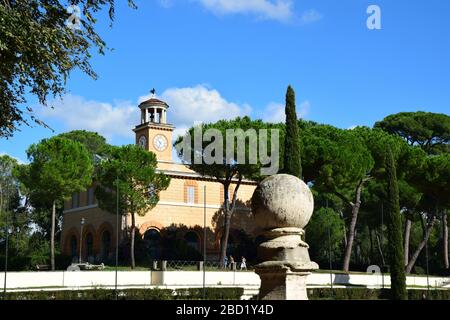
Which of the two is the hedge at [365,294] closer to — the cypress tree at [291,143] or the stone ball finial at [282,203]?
the cypress tree at [291,143]

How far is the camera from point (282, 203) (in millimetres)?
9523

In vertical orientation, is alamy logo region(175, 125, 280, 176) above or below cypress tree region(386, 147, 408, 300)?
above

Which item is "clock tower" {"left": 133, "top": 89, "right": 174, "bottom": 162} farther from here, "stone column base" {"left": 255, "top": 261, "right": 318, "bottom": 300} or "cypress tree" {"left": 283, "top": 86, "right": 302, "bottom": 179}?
"stone column base" {"left": 255, "top": 261, "right": 318, "bottom": 300}

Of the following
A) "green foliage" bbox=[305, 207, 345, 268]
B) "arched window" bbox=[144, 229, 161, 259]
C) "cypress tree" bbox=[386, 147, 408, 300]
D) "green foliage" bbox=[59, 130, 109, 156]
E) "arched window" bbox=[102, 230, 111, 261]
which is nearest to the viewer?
"cypress tree" bbox=[386, 147, 408, 300]

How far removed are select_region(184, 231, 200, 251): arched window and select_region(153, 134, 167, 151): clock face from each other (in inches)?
249

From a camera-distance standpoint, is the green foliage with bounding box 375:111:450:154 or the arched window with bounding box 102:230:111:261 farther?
the green foliage with bounding box 375:111:450:154

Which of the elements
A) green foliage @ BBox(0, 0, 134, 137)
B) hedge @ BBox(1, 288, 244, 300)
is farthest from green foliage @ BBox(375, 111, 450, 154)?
green foliage @ BBox(0, 0, 134, 137)

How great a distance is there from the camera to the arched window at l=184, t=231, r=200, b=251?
42719 mm

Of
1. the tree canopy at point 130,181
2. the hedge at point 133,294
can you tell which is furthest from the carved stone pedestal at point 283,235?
the tree canopy at point 130,181

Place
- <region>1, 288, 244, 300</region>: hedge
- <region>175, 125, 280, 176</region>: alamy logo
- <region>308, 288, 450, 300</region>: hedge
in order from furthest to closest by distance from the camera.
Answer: <region>175, 125, 280, 176</region>: alamy logo < <region>308, 288, 450, 300</region>: hedge < <region>1, 288, 244, 300</region>: hedge

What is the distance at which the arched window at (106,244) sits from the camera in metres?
42.1

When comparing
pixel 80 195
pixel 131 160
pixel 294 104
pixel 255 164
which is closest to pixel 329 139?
pixel 255 164

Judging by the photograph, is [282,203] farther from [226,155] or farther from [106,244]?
[106,244]

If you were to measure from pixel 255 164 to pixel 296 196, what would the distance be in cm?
2543
